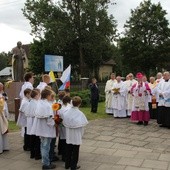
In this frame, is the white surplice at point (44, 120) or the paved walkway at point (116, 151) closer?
the white surplice at point (44, 120)

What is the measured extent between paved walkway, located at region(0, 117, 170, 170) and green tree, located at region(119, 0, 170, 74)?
33.1 m

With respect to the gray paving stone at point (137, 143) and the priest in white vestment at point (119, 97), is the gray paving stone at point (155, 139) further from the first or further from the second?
the priest in white vestment at point (119, 97)

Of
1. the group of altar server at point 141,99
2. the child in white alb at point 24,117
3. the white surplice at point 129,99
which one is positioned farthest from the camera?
the white surplice at point 129,99

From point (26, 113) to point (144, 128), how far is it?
5.26 m

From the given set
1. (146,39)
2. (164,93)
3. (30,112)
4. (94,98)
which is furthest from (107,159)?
(146,39)

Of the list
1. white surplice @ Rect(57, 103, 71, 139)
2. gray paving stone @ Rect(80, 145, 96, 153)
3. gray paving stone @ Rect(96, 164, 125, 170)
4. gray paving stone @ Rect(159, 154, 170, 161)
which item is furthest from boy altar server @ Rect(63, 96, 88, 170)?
gray paving stone @ Rect(159, 154, 170, 161)

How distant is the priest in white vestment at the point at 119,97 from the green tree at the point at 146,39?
29.2 m

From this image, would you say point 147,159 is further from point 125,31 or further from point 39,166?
point 125,31

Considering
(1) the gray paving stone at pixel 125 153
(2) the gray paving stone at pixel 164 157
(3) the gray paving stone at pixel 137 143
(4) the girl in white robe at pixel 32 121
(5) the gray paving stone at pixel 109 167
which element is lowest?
(5) the gray paving stone at pixel 109 167

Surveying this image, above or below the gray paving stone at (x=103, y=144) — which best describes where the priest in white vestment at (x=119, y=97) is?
above

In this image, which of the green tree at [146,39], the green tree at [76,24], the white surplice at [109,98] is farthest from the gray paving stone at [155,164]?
the green tree at [146,39]

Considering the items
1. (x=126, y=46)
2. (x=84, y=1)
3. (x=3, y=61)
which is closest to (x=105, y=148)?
(x=84, y=1)

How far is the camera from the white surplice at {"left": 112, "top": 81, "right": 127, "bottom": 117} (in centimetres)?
1530

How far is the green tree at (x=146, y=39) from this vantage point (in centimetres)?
4450
